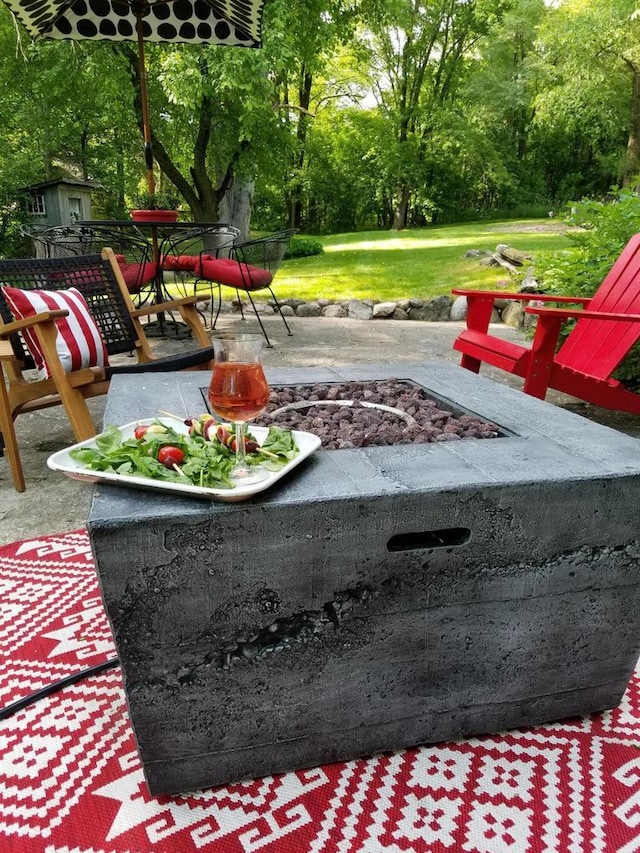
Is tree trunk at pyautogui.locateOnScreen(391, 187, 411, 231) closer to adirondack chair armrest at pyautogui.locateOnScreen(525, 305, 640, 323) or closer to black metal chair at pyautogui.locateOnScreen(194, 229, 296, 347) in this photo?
black metal chair at pyautogui.locateOnScreen(194, 229, 296, 347)

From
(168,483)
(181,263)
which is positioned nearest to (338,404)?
(168,483)

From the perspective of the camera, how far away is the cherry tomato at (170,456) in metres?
1.15

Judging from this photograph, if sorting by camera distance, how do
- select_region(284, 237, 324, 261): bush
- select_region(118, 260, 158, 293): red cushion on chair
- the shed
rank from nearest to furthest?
select_region(118, 260, 158, 293): red cushion on chair, the shed, select_region(284, 237, 324, 261): bush

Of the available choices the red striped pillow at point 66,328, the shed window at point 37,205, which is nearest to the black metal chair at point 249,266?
the red striped pillow at point 66,328

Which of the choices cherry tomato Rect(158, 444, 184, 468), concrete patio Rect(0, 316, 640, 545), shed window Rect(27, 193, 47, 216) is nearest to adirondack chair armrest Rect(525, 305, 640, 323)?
concrete patio Rect(0, 316, 640, 545)

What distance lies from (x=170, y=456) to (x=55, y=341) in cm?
160

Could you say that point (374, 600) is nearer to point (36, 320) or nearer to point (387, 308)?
point (36, 320)

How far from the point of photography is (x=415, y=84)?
21047 millimetres

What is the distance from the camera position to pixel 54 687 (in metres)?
1.54

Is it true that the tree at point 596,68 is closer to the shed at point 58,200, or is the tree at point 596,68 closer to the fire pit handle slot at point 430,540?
the shed at point 58,200

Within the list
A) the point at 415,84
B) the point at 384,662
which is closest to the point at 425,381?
the point at 384,662

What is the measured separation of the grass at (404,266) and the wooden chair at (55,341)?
4.65m

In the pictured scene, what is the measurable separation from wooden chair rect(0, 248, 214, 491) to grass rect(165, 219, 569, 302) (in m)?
4.65

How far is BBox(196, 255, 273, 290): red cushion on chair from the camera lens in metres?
5.36
